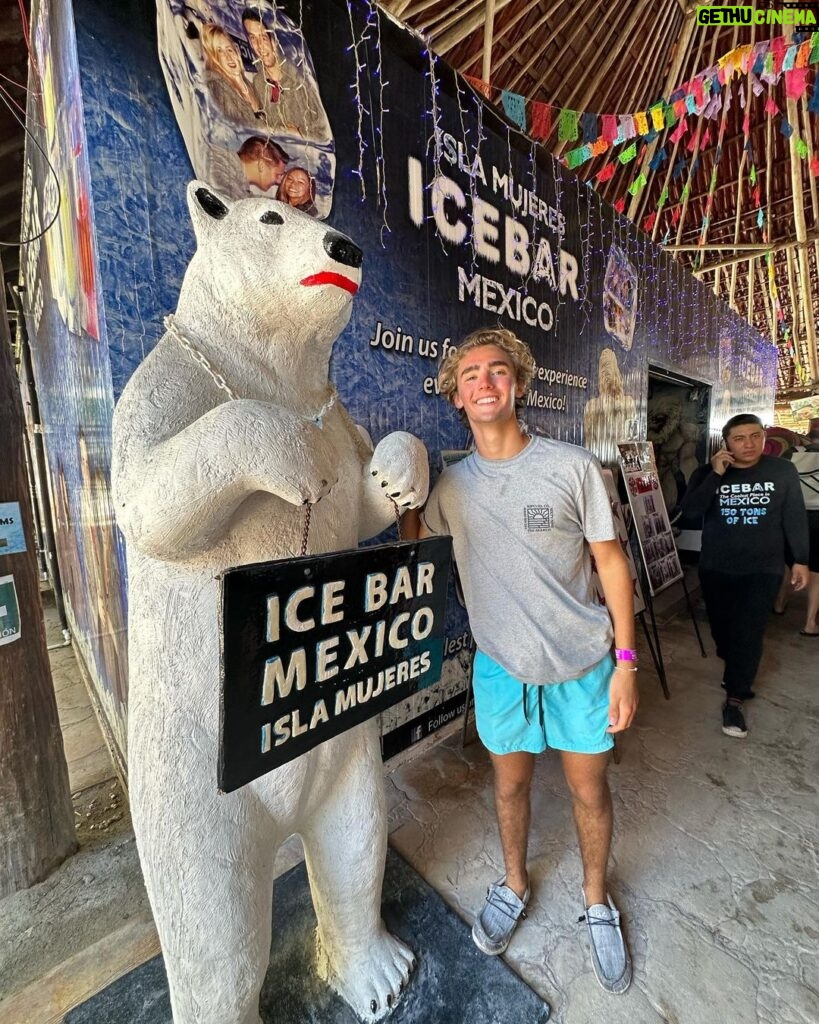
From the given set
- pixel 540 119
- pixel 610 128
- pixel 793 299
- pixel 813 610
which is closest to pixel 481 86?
pixel 540 119

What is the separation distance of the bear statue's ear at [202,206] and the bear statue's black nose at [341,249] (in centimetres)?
26

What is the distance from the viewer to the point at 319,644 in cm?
85

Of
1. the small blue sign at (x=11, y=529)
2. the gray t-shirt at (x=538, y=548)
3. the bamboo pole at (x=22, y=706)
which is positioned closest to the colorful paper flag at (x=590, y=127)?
the gray t-shirt at (x=538, y=548)

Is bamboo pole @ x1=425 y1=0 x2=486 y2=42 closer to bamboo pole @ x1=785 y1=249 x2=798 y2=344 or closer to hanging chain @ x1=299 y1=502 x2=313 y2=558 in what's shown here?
hanging chain @ x1=299 y1=502 x2=313 y2=558

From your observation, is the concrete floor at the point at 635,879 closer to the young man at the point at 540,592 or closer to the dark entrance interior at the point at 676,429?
the young man at the point at 540,592

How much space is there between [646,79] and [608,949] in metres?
6.49

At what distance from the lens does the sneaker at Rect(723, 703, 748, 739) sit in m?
2.58

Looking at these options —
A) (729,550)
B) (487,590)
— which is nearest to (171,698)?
(487,590)

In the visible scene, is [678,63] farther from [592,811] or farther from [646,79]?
[592,811]

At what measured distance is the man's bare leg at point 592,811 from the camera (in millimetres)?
1395

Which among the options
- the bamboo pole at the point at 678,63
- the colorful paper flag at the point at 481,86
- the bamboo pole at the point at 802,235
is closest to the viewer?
the colorful paper flag at the point at 481,86

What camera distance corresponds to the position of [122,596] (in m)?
1.71

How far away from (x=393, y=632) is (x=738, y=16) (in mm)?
4512

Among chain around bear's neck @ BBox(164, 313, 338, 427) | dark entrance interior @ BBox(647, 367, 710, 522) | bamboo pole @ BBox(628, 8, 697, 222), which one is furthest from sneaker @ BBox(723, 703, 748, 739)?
bamboo pole @ BBox(628, 8, 697, 222)
